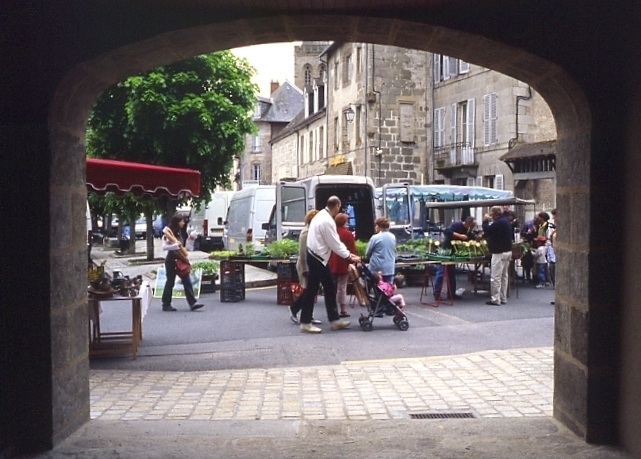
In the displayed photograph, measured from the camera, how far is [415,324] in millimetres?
11203

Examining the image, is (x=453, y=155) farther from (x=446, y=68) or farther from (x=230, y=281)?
(x=230, y=281)

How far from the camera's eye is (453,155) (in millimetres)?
31781

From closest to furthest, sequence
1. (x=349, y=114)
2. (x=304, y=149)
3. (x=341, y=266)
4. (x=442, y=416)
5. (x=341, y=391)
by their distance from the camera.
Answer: (x=442, y=416) → (x=341, y=391) → (x=341, y=266) → (x=349, y=114) → (x=304, y=149)

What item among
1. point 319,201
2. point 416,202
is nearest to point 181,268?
point 319,201

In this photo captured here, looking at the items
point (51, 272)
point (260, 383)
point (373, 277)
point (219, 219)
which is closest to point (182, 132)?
point (219, 219)

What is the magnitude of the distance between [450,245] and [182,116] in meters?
11.0

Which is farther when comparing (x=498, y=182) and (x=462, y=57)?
(x=498, y=182)

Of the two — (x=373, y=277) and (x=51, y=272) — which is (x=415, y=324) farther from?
(x=51, y=272)

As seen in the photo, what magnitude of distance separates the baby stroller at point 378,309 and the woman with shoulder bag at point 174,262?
330 cm

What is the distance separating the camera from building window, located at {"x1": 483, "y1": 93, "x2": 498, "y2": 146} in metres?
A: 28.7

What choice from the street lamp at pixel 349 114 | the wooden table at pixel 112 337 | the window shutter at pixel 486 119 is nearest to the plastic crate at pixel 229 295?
the wooden table at pixel 112 337

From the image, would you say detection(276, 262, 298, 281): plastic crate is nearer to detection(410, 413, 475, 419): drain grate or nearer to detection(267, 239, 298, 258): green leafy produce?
detection(267, 239, 298, 258): green leafy produce

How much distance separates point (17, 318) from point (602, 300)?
3.49 meters

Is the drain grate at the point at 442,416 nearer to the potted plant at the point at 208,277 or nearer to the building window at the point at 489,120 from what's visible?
the potted plant at the point at 208,277
